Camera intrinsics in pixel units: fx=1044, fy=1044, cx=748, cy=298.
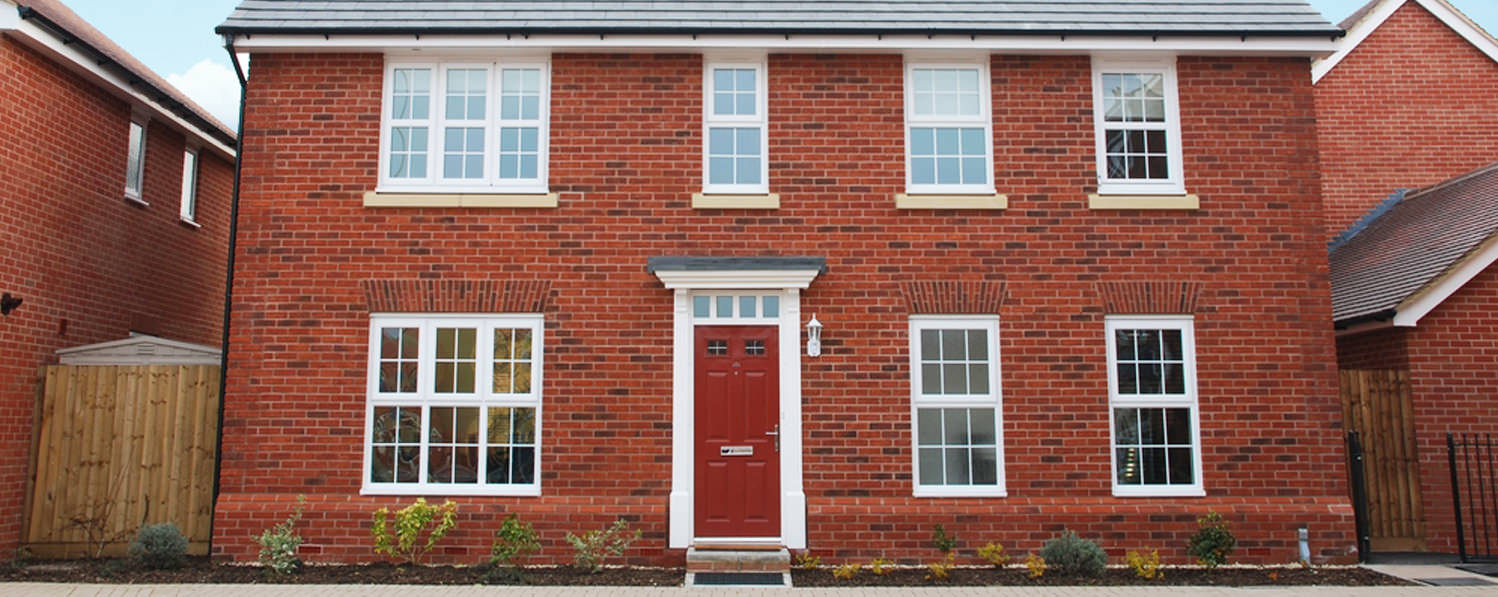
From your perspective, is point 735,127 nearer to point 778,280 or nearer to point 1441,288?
point 778,280

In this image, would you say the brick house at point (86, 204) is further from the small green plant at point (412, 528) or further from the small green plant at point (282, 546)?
the small green plant at point (412, 528)

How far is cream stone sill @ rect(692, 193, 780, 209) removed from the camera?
1009 centimetres

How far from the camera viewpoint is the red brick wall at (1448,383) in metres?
10.4

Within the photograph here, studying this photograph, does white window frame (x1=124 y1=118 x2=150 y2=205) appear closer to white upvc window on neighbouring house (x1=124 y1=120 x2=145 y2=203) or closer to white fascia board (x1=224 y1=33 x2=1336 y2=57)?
white upvc window on neighbouring house (x1=124 y1=120 x2=145 y2=203)

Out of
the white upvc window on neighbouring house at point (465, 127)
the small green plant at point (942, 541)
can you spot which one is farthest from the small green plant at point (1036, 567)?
the white upvc window on neighbouring house at point (465, 127)

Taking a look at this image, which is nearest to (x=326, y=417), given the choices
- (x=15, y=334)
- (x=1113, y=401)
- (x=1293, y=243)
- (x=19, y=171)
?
(x=15, y=334)

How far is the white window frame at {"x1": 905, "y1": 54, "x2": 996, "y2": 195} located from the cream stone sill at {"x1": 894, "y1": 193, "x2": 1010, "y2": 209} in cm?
9

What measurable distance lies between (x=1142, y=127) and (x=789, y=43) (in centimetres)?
365

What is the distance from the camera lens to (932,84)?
1051cm

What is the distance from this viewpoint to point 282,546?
9.28 m

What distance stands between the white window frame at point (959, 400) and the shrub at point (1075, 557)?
0.79m

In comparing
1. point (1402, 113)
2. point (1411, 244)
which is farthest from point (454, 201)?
point (1402, 113)

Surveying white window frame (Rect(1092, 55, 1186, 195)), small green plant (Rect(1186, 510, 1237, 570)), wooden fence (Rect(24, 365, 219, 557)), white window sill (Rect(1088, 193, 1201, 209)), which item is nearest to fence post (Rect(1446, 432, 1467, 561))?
small green plant (Rect(1186, 510, 1237, 570))

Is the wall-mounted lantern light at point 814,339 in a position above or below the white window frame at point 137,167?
below
